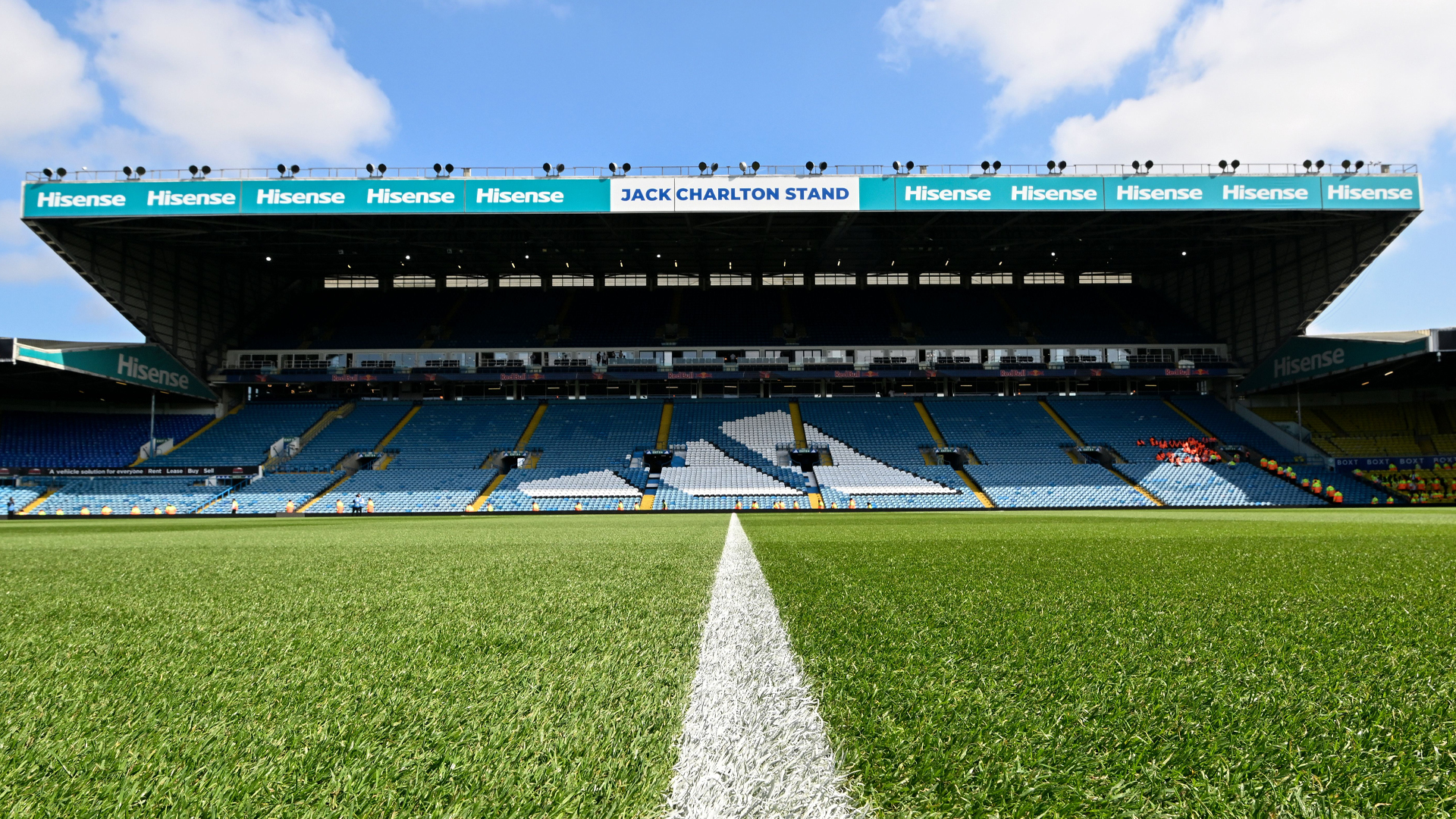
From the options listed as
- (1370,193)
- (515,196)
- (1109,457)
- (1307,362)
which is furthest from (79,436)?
(1370,193)

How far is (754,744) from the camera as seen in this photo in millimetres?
1413

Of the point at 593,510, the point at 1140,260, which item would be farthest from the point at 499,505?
the point at 1140,260

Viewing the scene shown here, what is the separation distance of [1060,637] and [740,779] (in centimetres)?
144

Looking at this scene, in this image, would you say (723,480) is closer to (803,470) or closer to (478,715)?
(803,470)

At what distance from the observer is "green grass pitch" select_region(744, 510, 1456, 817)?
3.67 ft

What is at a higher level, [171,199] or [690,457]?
[171,199]

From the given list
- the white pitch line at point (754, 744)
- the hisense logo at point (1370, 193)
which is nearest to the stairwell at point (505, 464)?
the white pitch line at point (754, 744)

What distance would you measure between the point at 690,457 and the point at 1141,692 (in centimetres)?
3021

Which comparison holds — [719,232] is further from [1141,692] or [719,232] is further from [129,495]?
[1141,692]

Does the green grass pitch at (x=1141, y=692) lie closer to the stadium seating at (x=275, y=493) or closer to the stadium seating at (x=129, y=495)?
the stadium seating at (x=275, y=493)

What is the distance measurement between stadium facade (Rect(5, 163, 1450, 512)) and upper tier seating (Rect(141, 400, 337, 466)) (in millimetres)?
214

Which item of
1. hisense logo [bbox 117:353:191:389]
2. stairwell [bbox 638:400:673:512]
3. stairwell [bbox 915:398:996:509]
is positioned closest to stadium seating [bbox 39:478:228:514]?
hisense logo [bbox 117:353:191:389]

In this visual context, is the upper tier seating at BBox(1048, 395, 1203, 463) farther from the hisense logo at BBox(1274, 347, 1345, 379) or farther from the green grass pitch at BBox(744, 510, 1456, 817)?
the green grass pitch at BBox(744, 510, 1456, 817)

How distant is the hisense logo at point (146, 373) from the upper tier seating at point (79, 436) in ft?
7.42
